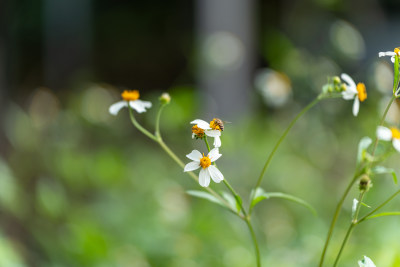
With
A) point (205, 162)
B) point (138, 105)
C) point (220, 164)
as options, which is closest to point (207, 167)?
point (205, 162)

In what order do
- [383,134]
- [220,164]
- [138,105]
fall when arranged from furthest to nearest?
[220,164] → [138,105] → [383,134]

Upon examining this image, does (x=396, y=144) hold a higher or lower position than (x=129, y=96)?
lower

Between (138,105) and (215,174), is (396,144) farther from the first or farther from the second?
(138,105)

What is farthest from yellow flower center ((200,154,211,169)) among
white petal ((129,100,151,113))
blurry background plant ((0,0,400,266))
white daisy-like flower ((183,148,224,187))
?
blurry background plant ((0,0,400,266))

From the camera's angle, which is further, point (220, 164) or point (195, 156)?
point (220, 164)

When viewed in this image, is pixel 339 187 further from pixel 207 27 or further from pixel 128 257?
pixel 207 27

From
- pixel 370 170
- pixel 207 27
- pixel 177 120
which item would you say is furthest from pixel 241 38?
pixel 370 170

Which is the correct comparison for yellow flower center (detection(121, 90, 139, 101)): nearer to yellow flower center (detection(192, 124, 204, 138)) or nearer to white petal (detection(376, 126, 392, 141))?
yellow flower center (detection(192, 124, 204, 138))
